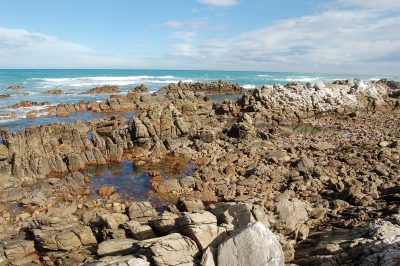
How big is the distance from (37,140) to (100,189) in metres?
9.75

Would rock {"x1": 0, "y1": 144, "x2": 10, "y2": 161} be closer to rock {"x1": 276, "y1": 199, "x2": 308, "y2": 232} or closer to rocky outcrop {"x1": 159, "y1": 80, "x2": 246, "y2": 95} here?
rock {"x1": 276, "y1": 199, "x2": 308, "y2": 232}

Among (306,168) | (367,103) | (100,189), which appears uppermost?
(367,103)

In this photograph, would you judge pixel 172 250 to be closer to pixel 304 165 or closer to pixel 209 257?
pixel 209 257

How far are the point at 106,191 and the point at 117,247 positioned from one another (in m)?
8.99

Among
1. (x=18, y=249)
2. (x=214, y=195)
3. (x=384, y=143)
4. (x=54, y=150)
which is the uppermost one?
(x=384, y=143)

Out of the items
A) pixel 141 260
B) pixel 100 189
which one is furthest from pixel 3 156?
pixel 141 260

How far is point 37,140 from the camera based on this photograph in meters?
27.2

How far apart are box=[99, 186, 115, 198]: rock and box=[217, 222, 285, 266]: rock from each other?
1183cm

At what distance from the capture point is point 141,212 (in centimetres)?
1641

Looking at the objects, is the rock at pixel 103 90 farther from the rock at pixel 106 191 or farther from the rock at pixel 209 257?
the rock at pixel 209 257

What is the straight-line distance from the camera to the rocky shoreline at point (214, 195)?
34.7ft

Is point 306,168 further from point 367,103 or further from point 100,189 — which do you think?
point 367,103

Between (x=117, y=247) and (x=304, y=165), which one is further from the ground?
(x=304, y=165)

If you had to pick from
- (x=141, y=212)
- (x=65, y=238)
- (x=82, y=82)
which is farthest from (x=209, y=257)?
(x=82, y=82)
